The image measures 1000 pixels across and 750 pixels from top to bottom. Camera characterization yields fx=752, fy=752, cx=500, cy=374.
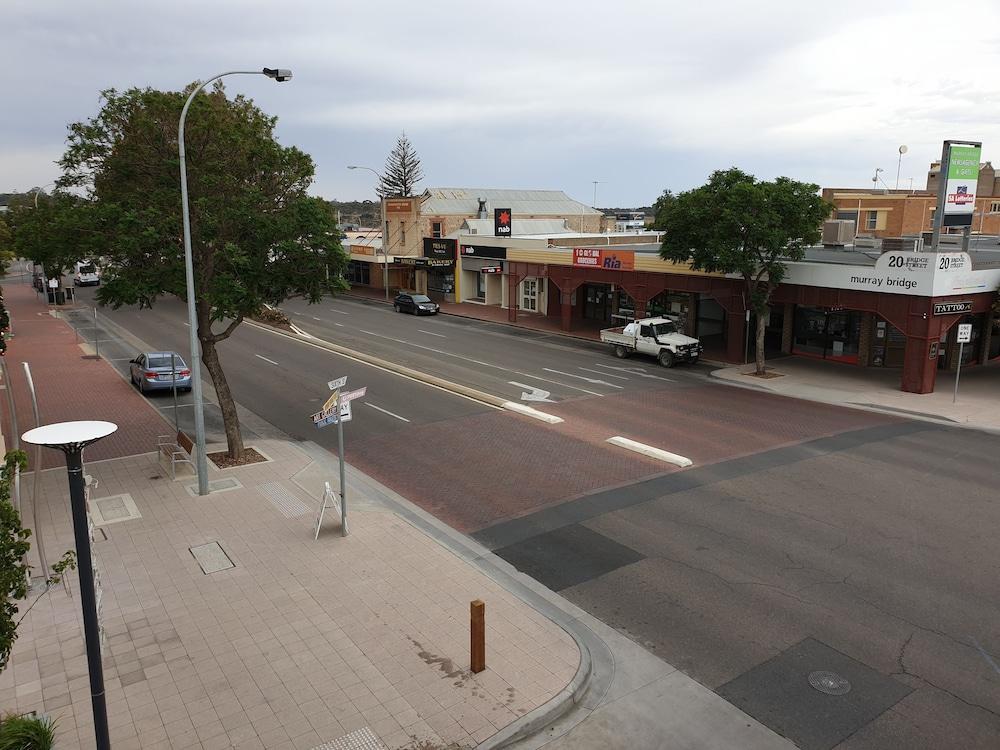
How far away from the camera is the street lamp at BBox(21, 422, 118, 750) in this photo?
6504 mm

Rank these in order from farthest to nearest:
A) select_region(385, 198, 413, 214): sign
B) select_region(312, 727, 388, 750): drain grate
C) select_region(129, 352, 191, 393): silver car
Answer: select_region(385, 198, 413, 214): sign, select_region(129, 352, 191, 393): silver car, select_region(312, 727, 388, 750): drain grate

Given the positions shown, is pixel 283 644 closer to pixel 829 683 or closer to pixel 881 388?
pixel 829 683

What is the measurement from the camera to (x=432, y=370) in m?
30.3

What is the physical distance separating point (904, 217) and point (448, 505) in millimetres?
52795

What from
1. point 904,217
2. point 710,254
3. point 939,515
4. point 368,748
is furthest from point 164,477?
point 904,217

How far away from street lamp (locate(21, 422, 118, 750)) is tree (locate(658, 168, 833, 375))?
2356 centimetres

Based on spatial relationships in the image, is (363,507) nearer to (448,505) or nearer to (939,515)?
(448,505)

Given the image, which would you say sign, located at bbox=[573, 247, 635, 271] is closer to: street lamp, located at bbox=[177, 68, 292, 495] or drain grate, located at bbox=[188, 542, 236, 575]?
street lamp, located at bbox=[177, 68, 292, 495]

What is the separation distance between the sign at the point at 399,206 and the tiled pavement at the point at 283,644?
51.1 meters

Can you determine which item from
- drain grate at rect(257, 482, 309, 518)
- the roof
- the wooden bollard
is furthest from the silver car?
the roof

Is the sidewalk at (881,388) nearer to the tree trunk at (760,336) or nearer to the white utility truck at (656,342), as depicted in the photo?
the tree trunk at (760,336)

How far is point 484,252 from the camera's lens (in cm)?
5141

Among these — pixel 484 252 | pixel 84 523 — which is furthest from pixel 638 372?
pixel 84 523

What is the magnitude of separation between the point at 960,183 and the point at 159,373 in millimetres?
28171
